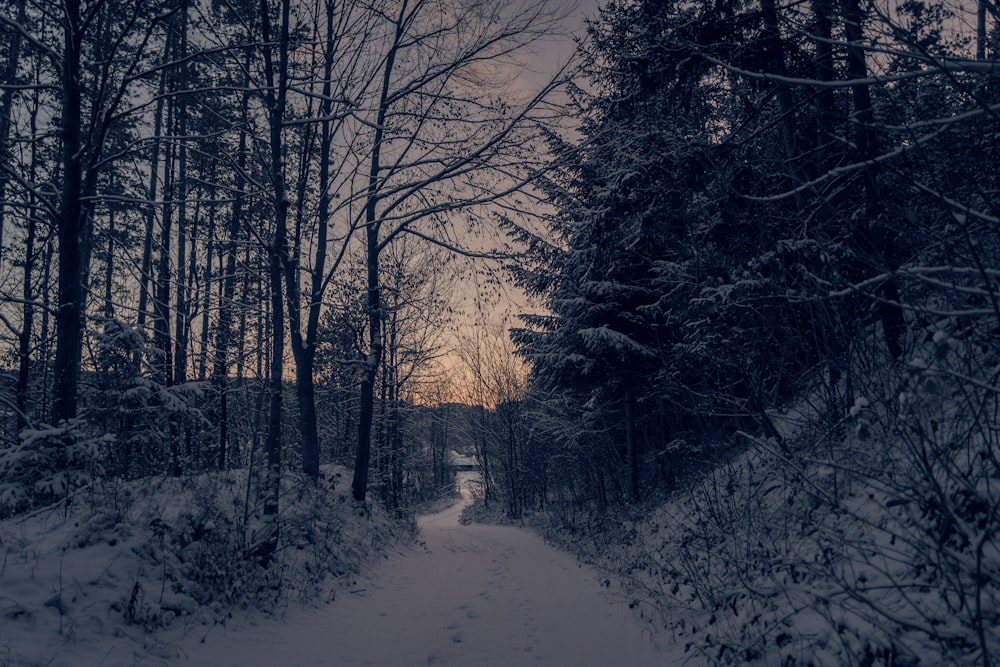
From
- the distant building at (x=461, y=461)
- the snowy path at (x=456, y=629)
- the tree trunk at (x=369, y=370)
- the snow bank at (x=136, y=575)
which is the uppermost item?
the tree trunk at (x=369, y=370)

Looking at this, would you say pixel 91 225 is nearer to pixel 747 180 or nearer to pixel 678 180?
pixel 678 180

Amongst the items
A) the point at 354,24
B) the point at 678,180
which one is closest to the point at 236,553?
the point at 678,180

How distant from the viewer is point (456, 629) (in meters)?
5.61

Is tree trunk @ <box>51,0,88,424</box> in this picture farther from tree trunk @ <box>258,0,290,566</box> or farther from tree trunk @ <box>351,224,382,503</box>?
tree trunk @ <box>351,224,382,503</box>

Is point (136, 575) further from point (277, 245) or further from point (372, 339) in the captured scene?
point (372, 339)

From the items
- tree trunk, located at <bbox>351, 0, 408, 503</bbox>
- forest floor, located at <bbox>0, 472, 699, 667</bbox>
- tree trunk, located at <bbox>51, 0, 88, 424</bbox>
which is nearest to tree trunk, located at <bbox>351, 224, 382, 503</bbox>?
tree trunk, located at <bbox>351, 0, 408, 503</bbox>

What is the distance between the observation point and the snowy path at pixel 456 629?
15.3 feet

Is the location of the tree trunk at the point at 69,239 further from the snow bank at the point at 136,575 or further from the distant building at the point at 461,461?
the distant building at the point at 461,461

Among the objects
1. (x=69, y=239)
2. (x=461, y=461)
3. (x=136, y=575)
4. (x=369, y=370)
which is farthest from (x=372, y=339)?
(x=461, y=461)

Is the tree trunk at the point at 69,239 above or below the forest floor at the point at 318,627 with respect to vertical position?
above

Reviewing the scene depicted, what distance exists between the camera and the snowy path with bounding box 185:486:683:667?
15.3 feet

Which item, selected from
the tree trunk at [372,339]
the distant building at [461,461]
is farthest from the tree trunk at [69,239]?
the distant building at [461,461]

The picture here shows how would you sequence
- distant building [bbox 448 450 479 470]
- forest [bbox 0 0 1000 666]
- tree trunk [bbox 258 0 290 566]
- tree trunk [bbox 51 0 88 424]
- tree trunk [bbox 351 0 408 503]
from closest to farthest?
forest [bbox 0 0 1000 666], tree trunk [bbox 51 0 88 424], tree trunk [bbox 258 0 290 566], tree trunk [bbox 351 0 408 503], distant building [bbox 448 450 479 470]

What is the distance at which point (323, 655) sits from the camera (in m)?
4.72
